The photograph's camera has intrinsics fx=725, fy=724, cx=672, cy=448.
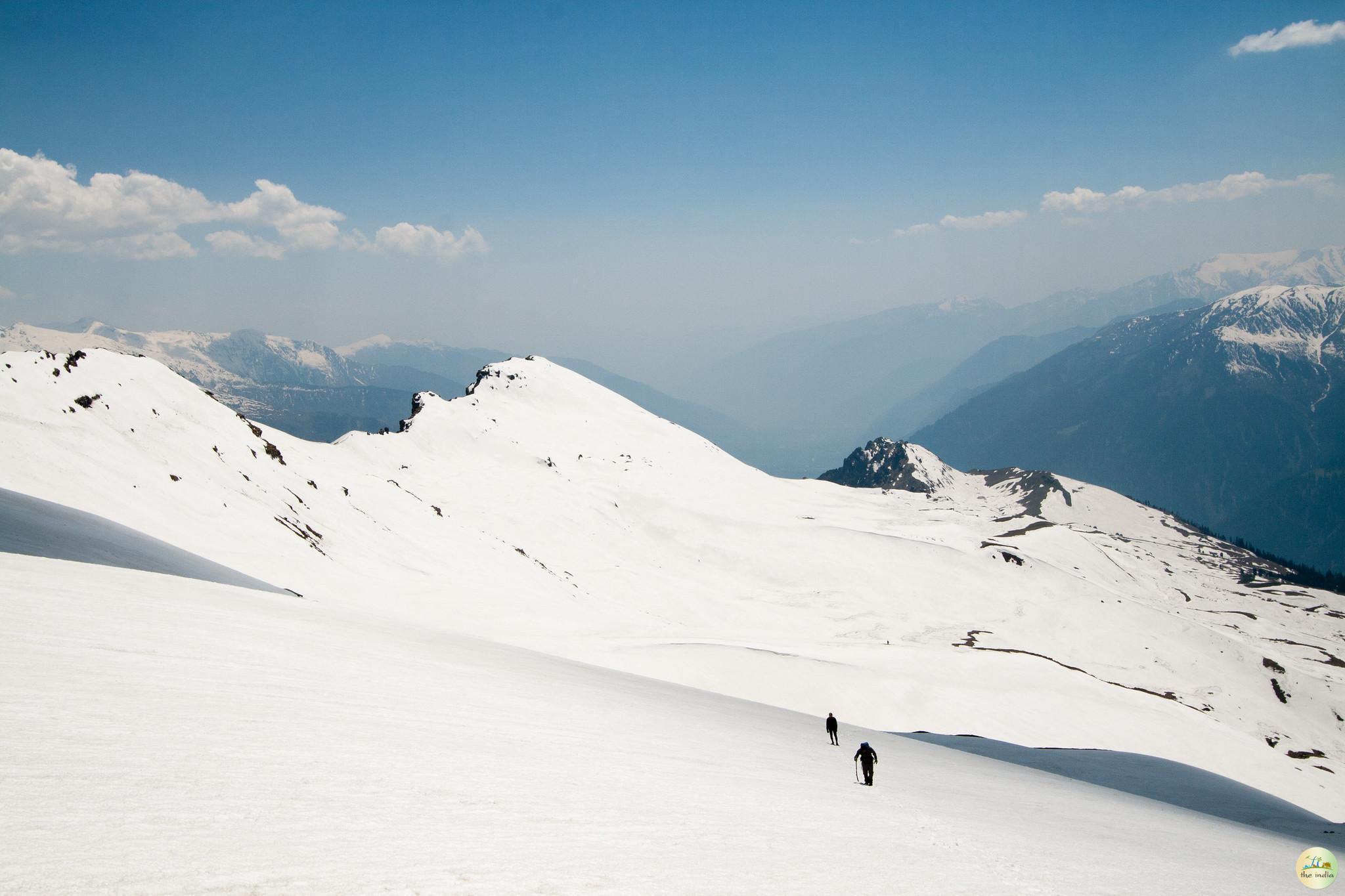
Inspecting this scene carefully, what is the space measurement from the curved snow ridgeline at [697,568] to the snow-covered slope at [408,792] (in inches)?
338

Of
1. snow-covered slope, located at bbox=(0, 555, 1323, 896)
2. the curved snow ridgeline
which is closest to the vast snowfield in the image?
snow-covered slope, located at bbox=(0, 555, 1323, 896)

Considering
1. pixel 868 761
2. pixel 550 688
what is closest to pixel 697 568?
pixel 550 688

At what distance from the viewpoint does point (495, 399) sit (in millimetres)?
140250

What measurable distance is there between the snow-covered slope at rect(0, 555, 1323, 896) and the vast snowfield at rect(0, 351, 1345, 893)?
0.08 metres

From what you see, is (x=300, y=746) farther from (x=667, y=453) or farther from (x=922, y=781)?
(x=667, y=453)

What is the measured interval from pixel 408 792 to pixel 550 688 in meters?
12.3

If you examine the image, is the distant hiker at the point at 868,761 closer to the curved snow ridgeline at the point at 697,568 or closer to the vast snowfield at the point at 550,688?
the vast snowfield at the point at 550,688

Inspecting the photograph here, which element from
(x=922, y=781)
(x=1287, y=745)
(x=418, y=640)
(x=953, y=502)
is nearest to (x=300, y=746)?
(x=418, y=640)

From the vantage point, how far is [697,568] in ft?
346

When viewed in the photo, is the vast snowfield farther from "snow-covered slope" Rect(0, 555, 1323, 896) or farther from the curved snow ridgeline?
the curved snow ridgeline

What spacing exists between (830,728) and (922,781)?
468cm

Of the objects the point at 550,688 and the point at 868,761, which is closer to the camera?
the point at 868,761

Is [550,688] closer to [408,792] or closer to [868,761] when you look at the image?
[868,761]

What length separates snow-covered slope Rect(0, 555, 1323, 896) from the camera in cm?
765
